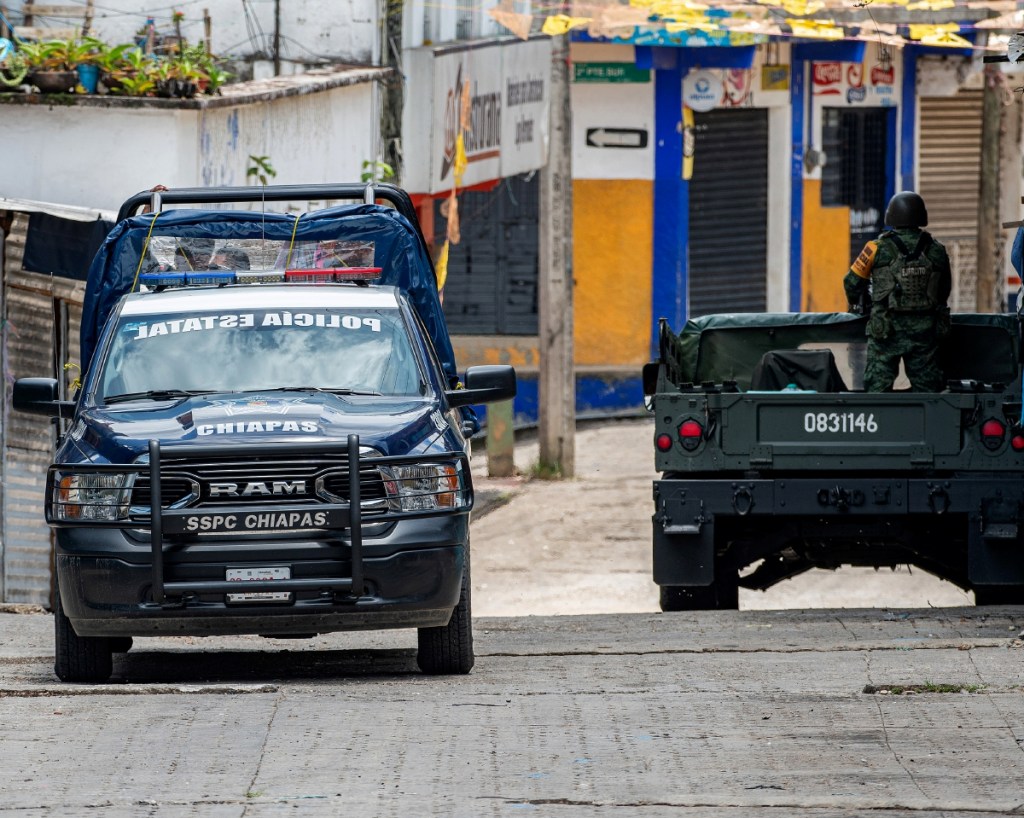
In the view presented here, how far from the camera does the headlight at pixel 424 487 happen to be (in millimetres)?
7871

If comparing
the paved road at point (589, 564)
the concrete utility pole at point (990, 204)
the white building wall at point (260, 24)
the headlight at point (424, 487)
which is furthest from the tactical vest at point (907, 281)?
the concrete utility pole at point (990, 204)

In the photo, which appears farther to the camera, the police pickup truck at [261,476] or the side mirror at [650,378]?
the side mirror at [650,378]

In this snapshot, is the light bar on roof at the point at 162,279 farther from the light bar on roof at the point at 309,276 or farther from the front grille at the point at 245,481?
the front grille at the point at 245,481

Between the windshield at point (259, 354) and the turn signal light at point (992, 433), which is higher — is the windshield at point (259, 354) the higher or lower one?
the higher one

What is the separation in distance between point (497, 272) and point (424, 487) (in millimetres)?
15298

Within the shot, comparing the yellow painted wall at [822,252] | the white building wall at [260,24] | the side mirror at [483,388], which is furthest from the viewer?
the yellow painted wall at [822,252]

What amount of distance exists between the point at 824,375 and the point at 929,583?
463 cm

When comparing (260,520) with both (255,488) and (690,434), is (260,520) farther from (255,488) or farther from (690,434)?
(690,434)

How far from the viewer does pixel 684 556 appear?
10.8m

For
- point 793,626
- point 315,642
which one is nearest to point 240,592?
point 315,642

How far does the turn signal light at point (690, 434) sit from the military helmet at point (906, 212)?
1903mm

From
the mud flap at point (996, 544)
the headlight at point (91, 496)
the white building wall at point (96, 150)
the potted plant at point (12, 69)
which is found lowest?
the mud flap at point (996, 544)

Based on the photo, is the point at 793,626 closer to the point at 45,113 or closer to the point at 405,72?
the point at 45,113

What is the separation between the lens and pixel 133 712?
24.3ft
